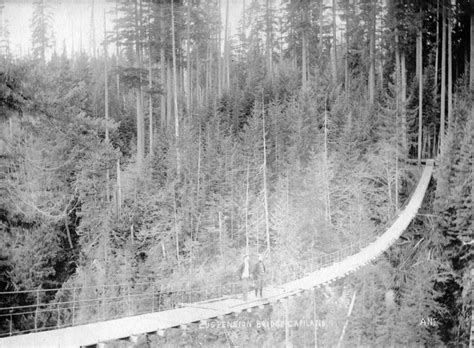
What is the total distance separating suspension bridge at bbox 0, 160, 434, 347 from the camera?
21.6 feet

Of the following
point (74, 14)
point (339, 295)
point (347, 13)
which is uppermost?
point (347, 13)

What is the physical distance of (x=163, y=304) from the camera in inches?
653

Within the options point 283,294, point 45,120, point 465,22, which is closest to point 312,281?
point 283,294

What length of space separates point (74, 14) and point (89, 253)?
9.05 metres

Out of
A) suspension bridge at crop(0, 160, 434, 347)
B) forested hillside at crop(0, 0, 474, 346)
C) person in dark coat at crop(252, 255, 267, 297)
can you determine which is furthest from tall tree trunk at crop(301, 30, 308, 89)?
person in dark coat at crop(252, 255, 267, 297)

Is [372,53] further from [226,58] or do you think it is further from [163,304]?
[163,304]

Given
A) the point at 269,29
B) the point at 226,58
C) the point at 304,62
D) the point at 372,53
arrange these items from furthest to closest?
the point at 226,58 < the point at 269,29 < the point at 304,62 < the point at 372,53

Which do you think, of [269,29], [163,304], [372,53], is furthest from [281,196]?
[269,29]

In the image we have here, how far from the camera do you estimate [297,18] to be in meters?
26.5

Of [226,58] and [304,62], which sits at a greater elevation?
[226,58]

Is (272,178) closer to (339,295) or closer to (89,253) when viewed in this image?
(339,295)

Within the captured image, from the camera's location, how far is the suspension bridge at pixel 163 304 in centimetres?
659

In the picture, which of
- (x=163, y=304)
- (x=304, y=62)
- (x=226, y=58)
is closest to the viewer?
(x=163, y=304)

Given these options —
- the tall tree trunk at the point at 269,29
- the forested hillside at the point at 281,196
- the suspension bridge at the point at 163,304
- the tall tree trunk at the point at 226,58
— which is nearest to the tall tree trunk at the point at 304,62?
the tall tree trunk at the point at 269,29
